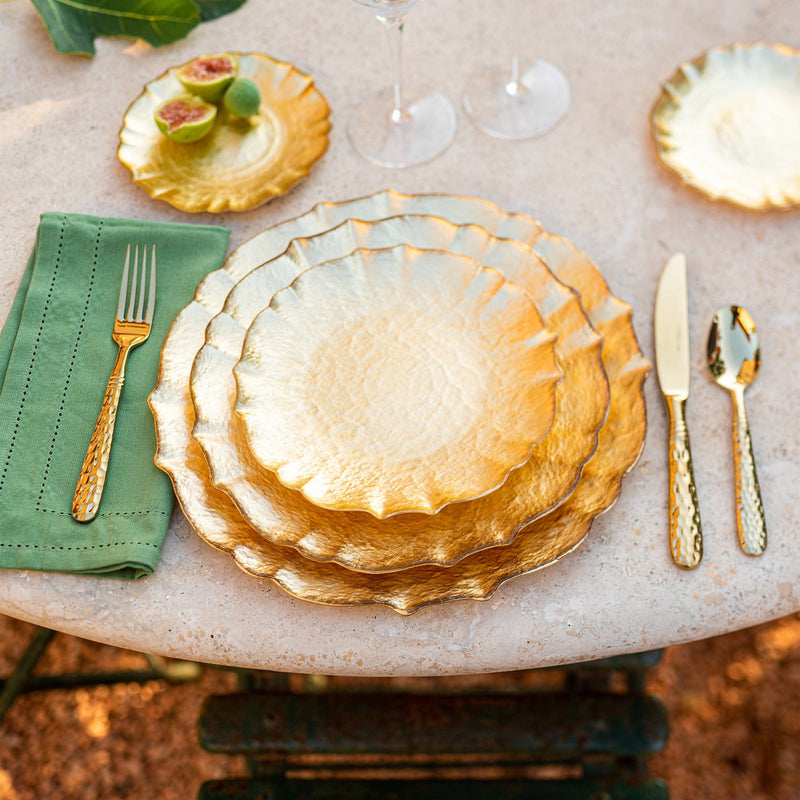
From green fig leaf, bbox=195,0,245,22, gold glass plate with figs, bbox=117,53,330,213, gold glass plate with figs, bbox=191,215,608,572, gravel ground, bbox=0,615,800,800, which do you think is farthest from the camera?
gravel ground, bbox=0,615,800,800

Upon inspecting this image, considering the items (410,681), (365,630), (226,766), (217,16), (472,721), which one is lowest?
(226,766)

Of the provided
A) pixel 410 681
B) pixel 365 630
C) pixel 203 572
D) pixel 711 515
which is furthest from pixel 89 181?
pixel 410 681

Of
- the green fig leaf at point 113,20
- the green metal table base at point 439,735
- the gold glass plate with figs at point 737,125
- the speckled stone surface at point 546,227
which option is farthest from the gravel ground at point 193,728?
the green fig leaf at point 113,20

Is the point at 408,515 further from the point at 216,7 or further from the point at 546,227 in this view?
the point at 216,7

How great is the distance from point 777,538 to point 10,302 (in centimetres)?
78

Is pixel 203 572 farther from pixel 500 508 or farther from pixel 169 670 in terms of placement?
pixel 169 670

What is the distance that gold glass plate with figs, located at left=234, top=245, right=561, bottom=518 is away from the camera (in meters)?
0.61

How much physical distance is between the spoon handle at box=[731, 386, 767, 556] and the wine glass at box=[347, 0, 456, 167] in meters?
0.45

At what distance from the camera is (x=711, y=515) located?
26.7 inches

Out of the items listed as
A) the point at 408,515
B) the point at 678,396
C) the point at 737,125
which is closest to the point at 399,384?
the point at 408,515

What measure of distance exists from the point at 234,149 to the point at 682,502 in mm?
607

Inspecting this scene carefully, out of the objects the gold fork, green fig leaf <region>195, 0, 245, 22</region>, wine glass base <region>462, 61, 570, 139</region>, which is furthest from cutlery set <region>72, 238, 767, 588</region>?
green fig leaf <region>195, 0, 245, 22</region>

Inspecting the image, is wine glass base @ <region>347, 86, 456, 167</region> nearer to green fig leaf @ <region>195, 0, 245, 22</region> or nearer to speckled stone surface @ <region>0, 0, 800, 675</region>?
speckled stone surface @ <region>0, 0, 800, 675</region>

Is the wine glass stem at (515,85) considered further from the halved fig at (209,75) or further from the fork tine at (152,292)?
the fork tine at (152,292)
